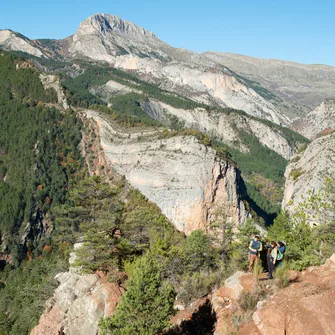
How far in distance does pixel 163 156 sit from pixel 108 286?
47746 millimetres

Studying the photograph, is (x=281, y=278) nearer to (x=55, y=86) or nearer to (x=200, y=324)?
(x=200, y=324)

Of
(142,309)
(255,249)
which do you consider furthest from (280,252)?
(142,309)

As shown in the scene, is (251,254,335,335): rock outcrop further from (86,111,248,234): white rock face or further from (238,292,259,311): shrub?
(86,111,248,234): white rock face

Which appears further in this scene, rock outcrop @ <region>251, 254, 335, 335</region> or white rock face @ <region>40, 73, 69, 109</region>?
white rock face @ <region>40, 73, 69, 109</region>

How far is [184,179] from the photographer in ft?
226

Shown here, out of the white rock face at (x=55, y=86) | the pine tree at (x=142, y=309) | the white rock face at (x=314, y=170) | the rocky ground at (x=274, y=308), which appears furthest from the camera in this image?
the white rock face at (x=55, y=86)

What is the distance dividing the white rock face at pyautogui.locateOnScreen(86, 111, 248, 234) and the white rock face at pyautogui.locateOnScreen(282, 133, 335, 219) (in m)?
11.3

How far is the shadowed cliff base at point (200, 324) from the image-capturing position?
18853 millimetres

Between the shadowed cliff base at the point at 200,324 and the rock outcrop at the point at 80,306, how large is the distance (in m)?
6.88

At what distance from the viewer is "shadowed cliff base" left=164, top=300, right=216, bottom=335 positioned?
742 inches

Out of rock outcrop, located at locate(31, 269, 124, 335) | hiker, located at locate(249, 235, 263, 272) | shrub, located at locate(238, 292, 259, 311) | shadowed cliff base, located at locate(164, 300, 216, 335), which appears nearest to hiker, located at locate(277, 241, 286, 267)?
hiker, located at locate(249, 235, 263, 272)

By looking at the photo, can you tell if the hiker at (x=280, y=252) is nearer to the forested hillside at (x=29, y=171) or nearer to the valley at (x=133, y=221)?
the valley at (x=133, y=221)

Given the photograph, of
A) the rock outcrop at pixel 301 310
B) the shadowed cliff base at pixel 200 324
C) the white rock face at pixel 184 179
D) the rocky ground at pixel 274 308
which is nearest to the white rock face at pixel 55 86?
the white rock face at pixel 184 179

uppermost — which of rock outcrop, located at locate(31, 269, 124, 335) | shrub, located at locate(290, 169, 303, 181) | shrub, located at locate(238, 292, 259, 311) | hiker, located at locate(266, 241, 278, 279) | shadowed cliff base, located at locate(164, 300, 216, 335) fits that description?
shrub, located at locate(290, 169, 303, 181)
